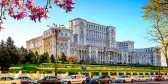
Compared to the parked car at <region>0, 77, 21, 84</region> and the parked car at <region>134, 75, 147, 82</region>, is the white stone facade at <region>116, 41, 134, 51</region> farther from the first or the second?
the parked car at <region>0, 77, 21, 84</region>

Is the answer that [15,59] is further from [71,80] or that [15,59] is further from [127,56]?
[127,56]

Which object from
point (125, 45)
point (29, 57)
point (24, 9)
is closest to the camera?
point (24, 9)

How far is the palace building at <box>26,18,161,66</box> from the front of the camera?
12350cm

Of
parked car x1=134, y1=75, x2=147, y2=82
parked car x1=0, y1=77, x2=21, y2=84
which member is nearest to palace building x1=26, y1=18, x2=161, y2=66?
parked car x1=134, y1=75, x2=147, y2=82

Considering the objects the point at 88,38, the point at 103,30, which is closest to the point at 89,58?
the point at 88,38

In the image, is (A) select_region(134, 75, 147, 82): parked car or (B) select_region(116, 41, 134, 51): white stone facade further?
(B) select_region(116, 41, 134, 51): white stone facade

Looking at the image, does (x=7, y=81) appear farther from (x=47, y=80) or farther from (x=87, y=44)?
(x=87, y=44)

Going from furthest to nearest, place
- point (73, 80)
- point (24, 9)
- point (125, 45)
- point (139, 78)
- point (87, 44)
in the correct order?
point (125, 45), point (87, 44), point (139, 78), point (73, 80), point (24, 9)

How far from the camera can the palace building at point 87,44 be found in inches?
4862

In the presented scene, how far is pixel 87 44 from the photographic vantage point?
149250mm

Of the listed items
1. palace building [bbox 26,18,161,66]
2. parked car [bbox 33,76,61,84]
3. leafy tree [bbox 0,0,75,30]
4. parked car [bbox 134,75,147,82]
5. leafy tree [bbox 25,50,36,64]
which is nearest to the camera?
leafy tree [bbox 0,0,75,30]

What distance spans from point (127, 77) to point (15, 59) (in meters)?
34.8

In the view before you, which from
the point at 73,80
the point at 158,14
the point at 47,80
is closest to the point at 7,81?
the point at 47,80

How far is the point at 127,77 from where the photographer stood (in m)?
37.4
